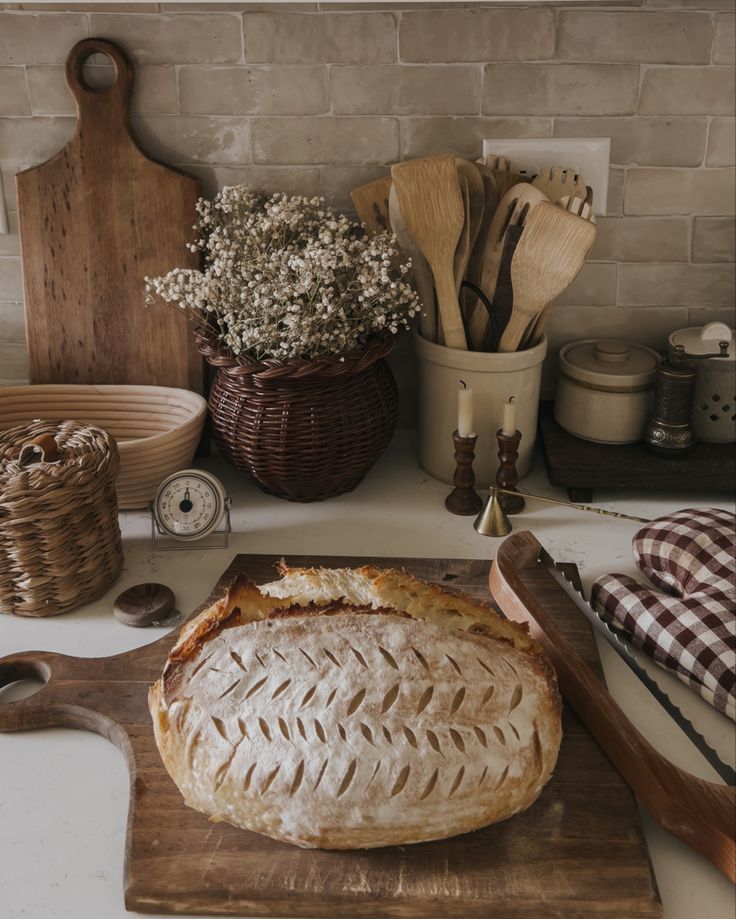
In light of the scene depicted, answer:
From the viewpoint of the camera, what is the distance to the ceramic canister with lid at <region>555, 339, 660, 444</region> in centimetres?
135

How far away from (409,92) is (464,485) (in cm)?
58

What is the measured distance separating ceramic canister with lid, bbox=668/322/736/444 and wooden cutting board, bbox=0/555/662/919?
0.65 metres

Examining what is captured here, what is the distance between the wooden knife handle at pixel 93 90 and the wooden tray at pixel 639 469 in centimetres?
81

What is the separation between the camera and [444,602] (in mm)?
926

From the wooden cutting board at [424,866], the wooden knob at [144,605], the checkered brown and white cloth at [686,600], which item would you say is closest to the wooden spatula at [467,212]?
the checkered brown and white cloth at [686,600]

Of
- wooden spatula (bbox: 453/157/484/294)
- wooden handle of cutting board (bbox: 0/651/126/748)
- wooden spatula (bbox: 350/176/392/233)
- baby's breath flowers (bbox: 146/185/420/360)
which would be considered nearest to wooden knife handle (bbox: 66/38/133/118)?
baby's breath flowers (bbox: 146/185/420/360)

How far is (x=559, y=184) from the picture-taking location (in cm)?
134

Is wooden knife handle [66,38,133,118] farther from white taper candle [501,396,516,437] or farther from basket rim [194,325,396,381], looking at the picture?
white taper candle [501,396,516,437]

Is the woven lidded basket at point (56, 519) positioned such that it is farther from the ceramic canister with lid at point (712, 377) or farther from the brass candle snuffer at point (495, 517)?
the ceramic canister with lid at point (712, 377)

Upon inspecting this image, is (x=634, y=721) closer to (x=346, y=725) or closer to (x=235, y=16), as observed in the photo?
(x=346, y=725)

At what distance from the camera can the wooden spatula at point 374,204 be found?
4.38 ft

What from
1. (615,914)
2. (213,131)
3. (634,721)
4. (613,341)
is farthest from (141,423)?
(615,914)

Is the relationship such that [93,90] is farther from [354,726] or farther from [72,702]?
[354,726]

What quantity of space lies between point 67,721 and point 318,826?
Answer: 0.33 m
